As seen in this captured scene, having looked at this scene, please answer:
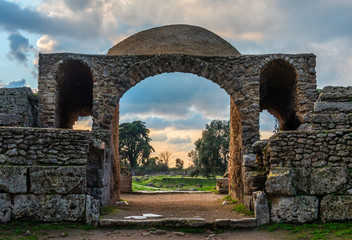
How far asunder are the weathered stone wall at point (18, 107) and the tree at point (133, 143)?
33.1m

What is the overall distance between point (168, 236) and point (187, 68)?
6726 mm

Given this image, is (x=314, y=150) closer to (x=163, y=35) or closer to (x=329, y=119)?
(x=329, y=119)

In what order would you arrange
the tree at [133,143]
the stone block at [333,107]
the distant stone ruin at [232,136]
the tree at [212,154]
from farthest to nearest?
the tree at [133,143] < the tree at [212,154] < the stone block at [333,107] < the distant stone ruin at [232,136]

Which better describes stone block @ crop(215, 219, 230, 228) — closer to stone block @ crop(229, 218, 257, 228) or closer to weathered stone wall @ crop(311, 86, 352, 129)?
stone block @ crop(229, 218, 257, 228)

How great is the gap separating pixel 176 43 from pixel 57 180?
25.5 feet

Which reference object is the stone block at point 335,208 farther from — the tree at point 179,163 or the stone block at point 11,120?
the tree at point 179,163

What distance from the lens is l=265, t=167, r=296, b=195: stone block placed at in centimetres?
748

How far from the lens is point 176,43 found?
13.7 metres

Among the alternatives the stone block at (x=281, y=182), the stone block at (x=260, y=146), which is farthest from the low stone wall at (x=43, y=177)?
the stone block at (x=260, y=146)

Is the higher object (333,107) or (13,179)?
(333,107)

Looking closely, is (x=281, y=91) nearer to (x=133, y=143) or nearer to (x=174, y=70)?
(x=174, y=70)

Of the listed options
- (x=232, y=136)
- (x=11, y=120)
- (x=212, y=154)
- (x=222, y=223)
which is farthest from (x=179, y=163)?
(x=222, y=223)

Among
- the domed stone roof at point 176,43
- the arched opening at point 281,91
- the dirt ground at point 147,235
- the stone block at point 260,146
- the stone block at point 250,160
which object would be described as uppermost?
the domed stone roof at point 176,43

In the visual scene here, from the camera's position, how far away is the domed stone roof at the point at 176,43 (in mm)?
13406
